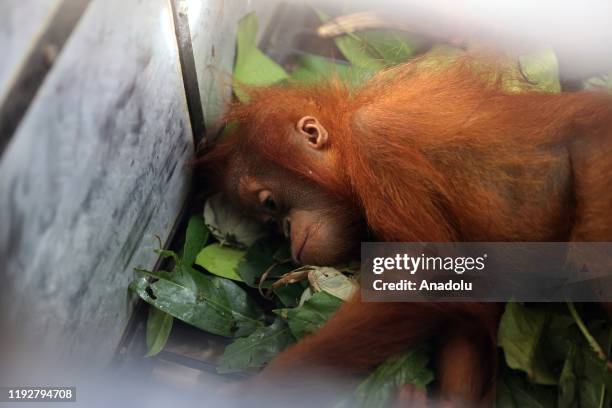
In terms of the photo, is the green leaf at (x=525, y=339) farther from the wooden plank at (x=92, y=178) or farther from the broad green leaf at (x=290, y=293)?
the wooden plank at (x=92, y=178)

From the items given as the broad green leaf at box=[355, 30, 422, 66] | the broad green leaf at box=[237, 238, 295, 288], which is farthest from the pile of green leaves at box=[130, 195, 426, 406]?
the broad green leaf at box=[355, 30, 422, 66]

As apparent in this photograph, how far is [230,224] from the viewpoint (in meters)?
2.00

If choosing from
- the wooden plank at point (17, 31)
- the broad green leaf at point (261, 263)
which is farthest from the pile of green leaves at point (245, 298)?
the wooden plank at point (17, 31)

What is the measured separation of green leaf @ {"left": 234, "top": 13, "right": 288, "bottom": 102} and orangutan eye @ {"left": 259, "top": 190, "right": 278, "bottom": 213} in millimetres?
487

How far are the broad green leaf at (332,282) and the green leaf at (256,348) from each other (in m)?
0.14

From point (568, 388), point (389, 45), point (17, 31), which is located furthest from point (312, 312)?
point (17, 31)

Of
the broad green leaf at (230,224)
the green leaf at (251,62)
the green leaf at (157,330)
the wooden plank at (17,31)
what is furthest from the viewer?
the green leaf at (251,62)

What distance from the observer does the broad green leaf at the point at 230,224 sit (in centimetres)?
199

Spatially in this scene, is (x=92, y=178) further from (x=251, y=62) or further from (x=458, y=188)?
(x=251, y=62)

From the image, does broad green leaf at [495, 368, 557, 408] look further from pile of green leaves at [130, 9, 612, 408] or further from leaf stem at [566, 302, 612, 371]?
leaf stem at [566, 302, 612, 371]

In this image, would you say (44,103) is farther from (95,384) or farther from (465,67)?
(465,67)

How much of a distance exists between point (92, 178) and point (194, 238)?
0.60 meters

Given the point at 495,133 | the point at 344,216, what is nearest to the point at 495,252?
the point at 495,133

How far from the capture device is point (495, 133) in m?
1.57
